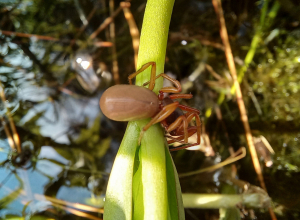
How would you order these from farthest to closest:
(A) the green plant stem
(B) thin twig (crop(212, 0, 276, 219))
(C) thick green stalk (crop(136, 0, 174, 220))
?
(B) thin twig (crop(212, 0, 276, 219)) → (A) the green plant stem → (C) thick green stalk (crop(136, 0, 174, 220))

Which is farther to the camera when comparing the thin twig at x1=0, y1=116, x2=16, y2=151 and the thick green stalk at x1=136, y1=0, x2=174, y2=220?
the thin twig at x1=0, y1=116, x2=16, y2=151

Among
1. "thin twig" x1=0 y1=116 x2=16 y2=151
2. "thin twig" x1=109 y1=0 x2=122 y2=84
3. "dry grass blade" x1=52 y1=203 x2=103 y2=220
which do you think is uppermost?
"thin twig" x1=109 y1=0 x2=122 y2=84

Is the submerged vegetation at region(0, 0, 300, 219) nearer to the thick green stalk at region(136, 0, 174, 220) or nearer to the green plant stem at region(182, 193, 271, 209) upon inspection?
the green plant stem at region(182, 193, 271, 209)

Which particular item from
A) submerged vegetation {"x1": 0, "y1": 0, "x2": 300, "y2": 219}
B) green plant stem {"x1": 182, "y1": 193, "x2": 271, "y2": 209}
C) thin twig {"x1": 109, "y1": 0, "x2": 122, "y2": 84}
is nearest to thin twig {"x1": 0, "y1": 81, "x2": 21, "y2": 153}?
submerged vegetation {"x1": 0, "y1": 0, "x2": 300, "y2": 219}

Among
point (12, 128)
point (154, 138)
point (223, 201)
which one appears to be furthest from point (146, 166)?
point (12, 128)

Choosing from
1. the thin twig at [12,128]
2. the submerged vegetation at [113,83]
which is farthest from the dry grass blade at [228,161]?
the thin twig at [12,128]

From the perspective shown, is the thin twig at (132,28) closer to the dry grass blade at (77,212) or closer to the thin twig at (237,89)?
the thin twig at (237,89)

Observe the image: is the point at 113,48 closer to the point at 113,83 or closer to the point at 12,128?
the point at 113,83

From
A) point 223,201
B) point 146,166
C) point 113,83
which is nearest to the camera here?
point 146,166
